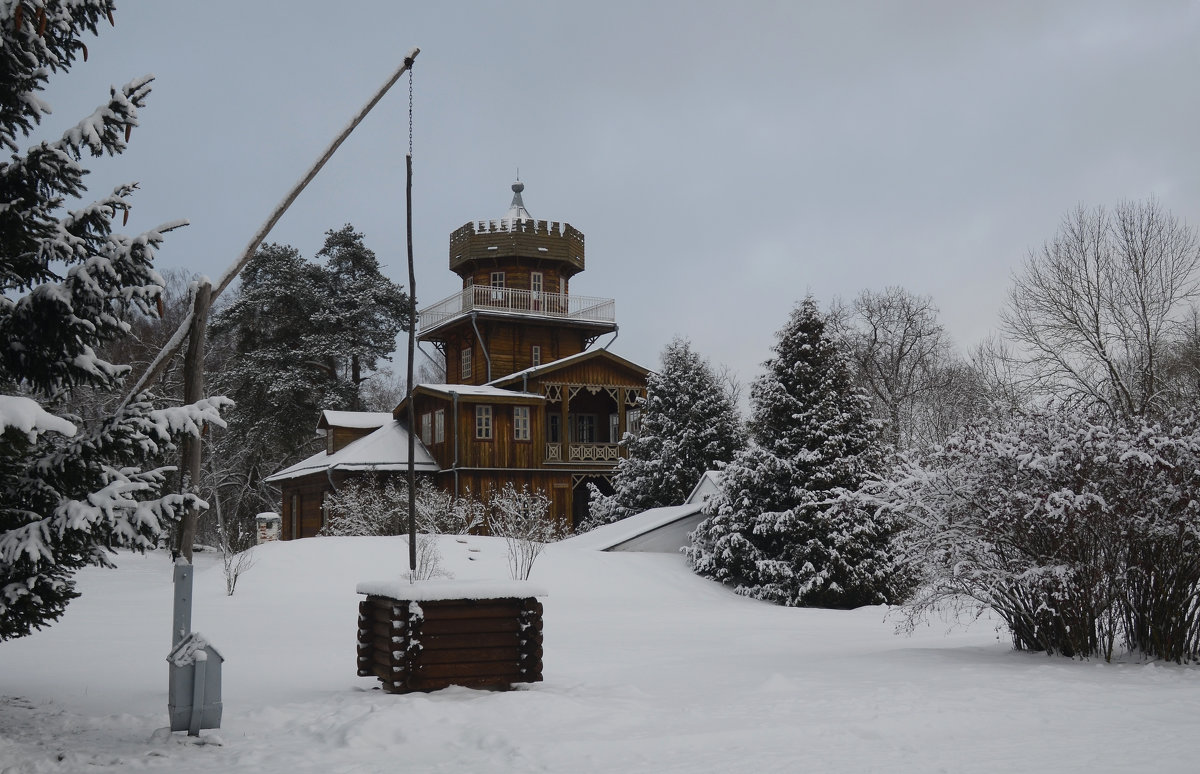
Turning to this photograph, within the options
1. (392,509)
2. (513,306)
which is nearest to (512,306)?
(513,306)

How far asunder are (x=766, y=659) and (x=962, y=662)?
2148 mm

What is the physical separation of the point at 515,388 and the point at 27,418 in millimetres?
29147

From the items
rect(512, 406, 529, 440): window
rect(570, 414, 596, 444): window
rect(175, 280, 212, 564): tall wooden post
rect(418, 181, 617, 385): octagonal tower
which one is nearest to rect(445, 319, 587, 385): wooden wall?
rect(418, 181, 617, 385): octagonal tower

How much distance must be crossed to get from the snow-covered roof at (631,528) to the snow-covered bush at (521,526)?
3.57 ft

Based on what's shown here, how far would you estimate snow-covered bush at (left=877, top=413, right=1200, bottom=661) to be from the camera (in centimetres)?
980

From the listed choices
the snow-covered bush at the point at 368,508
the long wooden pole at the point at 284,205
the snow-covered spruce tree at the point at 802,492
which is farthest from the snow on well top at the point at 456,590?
the snow-covered bush at the point at 368,508

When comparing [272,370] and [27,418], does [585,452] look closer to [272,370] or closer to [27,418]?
[272,370]

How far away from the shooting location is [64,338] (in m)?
7.21

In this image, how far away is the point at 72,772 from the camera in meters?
6.34

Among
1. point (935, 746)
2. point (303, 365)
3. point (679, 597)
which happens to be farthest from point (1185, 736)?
point (303, 365)

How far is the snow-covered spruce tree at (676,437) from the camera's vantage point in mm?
29500

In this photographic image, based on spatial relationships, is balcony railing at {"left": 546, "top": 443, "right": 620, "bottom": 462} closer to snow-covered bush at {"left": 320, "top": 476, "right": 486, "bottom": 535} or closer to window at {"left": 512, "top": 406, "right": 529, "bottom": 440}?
window at {"left": 512, "top": 406, "right": 529, "bottom": 440}

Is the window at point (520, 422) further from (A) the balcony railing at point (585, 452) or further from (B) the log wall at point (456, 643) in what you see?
(B) the log wall at point (456, 643)

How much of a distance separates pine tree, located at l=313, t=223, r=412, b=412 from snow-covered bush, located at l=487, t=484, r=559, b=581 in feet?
42.1
